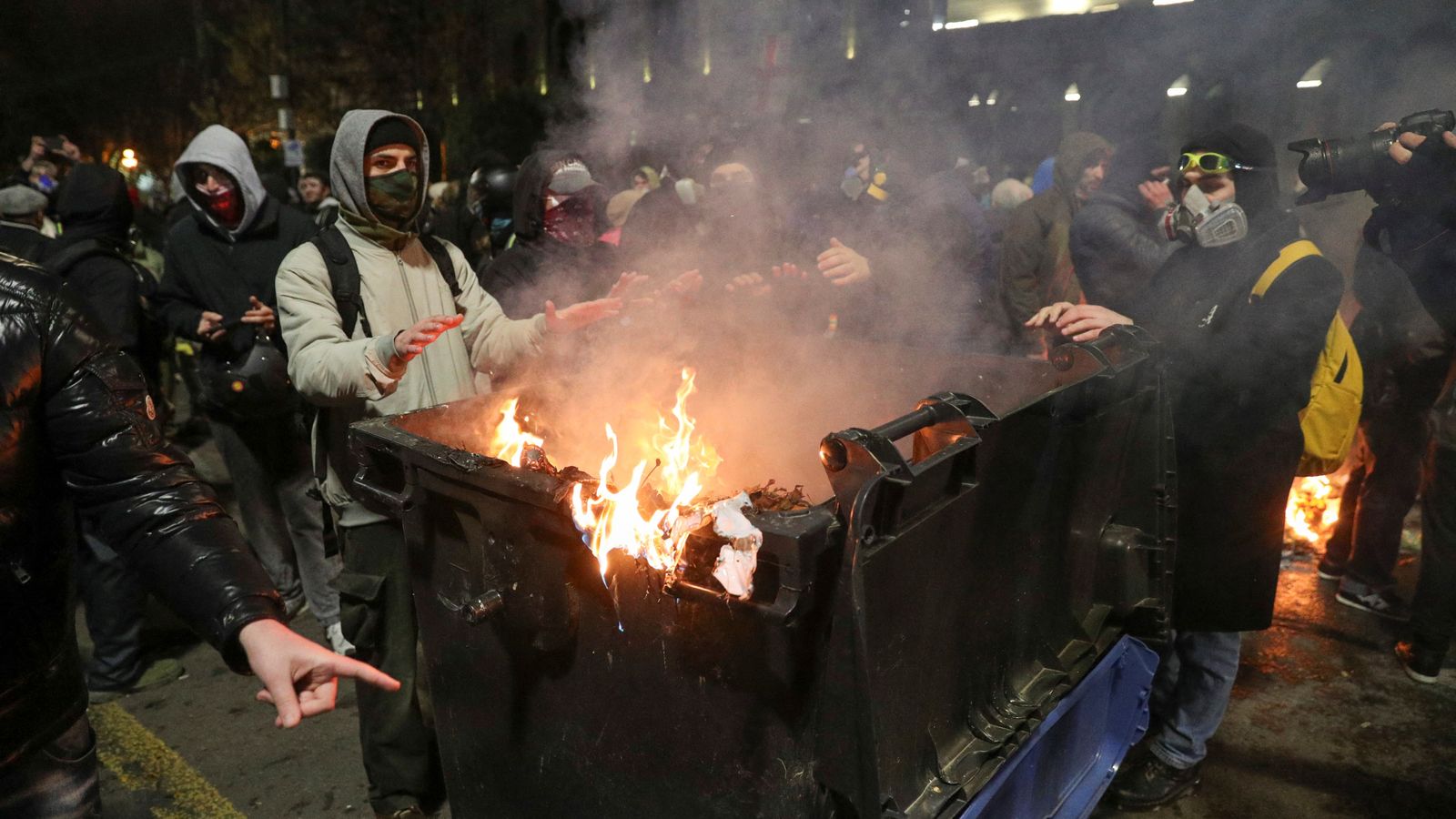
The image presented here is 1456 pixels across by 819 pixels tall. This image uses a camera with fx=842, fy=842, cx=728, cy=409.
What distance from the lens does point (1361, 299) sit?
443 centimetres

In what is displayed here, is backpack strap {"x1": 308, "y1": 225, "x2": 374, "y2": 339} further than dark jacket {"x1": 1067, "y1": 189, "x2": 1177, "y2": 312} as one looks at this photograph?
No

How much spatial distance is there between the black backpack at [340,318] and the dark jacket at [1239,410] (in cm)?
272

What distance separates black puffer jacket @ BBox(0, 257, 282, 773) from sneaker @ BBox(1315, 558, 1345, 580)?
5322 mm

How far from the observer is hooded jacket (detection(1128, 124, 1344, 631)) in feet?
8.91

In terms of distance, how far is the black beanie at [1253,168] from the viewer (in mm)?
3002

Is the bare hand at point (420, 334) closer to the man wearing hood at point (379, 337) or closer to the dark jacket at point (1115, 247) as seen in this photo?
the man wearing hood at point (379, 337)

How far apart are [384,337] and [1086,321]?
2.27m

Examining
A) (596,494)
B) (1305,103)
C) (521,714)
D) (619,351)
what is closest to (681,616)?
(596,494)

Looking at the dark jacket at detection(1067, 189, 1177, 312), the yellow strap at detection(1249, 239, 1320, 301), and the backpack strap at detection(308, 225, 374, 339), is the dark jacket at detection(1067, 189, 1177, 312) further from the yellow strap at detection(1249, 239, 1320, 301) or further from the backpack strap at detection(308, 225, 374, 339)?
A: the backpack strap at detection(308, 225, 374, 339)

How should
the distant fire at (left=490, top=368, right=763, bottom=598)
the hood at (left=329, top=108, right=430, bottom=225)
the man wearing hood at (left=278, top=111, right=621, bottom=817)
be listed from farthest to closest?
the hood at (left=329, top=108, right=430, bottom=225) < the man wearing hood at (left=278, top=111, right=621, bottom=817) < the distant fire at (left=490, top=368, right=763, bottom=598)

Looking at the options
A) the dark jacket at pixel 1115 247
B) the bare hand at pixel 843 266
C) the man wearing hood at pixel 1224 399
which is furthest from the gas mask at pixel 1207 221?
the bare hand at pixel 843 266

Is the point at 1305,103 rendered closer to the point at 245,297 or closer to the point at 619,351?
Answer: the point at 619,351

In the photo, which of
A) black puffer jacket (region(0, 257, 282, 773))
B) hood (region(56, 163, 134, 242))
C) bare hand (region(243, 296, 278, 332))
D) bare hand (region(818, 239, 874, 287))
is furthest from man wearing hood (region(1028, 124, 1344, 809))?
hood (region(56, 163, 134, 242))

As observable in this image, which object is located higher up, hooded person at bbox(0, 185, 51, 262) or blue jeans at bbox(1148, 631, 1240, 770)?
hooded person at bbox(0, 185, 51, 262)
